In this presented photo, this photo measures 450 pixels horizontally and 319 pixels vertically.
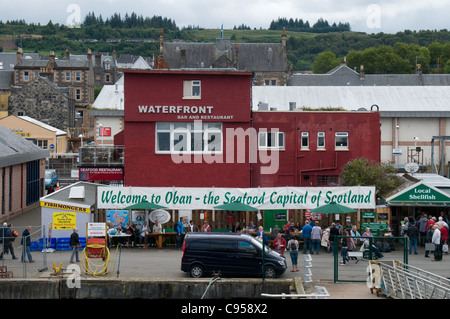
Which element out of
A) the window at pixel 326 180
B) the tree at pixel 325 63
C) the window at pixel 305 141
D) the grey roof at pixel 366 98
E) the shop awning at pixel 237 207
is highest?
the tree at pixel 325 63

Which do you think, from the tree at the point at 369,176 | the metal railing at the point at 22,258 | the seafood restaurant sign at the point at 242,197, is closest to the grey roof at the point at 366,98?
the tree at the point at 369,176

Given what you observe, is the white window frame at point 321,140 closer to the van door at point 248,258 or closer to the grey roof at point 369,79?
the van door at point 248,258

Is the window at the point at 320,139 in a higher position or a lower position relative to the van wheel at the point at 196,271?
higher

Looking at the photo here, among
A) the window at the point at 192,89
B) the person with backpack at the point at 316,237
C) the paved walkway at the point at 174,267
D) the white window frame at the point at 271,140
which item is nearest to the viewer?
the paved walkway at the point at 174,267

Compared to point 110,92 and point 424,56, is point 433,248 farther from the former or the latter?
point 424,56

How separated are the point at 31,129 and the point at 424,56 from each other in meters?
104

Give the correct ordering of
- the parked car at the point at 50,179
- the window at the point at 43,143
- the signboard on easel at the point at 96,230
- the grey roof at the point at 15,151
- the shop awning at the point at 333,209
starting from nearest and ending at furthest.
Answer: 1. the signboard on easel at the point at 96,230
2. the shop awning at the point at 333,209
3. the grey roof at the point at 15,151
4. the parked car at the point at 50,179
5. the window at the point at 43,143

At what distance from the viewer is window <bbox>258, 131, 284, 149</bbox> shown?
38875 mm

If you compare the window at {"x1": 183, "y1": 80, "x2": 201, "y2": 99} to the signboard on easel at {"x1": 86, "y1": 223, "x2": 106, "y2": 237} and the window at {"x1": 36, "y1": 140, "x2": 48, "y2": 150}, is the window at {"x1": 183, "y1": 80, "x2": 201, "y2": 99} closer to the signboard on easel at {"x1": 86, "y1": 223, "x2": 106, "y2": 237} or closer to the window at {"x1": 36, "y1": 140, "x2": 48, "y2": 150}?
the signboard on easel at {"x1": 86, "y1": 223, "x2": 106, "y2": 237}

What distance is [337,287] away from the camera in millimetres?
23219

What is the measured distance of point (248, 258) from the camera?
25.3 metres

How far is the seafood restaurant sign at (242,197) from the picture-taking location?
1272 inches

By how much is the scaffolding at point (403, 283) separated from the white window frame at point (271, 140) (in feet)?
55.0

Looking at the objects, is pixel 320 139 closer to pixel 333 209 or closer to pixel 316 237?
pixel 333 209
